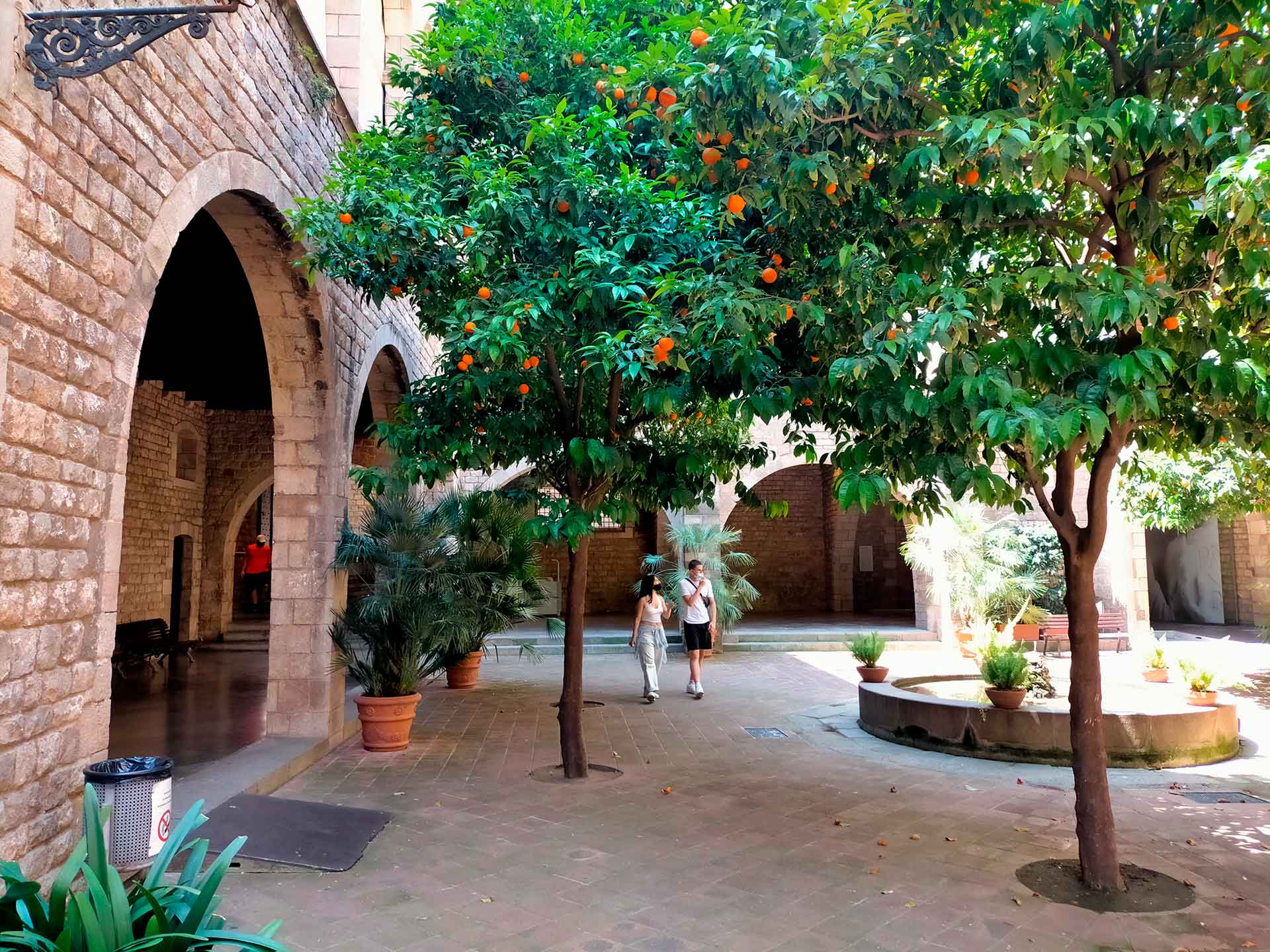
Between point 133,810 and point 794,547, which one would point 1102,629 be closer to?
point 794,547

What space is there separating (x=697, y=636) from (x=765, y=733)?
2094 millimetres

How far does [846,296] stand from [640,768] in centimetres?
392

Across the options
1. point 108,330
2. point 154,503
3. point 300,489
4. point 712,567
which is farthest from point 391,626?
point 154,503

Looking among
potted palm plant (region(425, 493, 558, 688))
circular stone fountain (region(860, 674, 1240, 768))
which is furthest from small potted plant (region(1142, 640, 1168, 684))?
potted palm plant (region(425, 493, 558, 688))

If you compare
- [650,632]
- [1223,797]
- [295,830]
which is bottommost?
[1223,797]

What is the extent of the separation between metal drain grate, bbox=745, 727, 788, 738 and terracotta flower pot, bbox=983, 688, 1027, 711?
179 centimetres

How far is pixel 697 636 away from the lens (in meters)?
9.75

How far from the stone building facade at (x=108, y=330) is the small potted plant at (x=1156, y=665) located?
28.3ft

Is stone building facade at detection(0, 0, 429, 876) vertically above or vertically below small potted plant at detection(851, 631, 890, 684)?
above

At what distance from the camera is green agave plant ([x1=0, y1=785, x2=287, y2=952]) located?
2.14 m

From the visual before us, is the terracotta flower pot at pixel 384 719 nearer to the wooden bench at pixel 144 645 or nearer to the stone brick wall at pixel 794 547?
the wooden bench at pixel 144 645

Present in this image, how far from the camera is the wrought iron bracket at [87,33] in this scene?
302 cm

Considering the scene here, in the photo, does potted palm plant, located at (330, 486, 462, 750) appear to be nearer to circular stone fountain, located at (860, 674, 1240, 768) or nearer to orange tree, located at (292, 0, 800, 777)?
orange tree, located at (292, 0, 800, 777)

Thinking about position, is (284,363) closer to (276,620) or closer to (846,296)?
(276,620)
